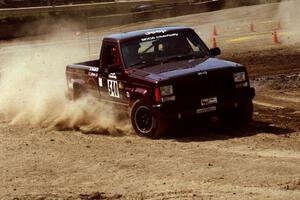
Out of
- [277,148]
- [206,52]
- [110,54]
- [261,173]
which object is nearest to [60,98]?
[110,54]

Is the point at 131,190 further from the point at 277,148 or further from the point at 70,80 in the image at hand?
the point at 70,80

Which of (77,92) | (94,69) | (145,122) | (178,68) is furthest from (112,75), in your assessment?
(77,92)

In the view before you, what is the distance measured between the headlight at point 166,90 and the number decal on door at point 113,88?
1.38 m

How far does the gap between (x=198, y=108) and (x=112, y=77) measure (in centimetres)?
194

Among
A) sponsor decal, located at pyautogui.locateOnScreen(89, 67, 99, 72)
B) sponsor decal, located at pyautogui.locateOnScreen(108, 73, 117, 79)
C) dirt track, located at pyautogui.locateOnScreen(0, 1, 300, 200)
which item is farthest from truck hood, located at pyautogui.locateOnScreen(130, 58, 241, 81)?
sponsor decal, located at pyautogui.locateOnScreen(89, 67, 99, 72)

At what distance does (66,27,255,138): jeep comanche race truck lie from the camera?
10.5 meters

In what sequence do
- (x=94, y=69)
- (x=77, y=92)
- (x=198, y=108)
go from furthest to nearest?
(x=77, y=92), (x=94, y=69), (x=198, y=108)

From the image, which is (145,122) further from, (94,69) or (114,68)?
(94,69)

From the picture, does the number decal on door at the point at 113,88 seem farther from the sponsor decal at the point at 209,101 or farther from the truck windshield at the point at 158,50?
the sponsor decal at the point at 209,101

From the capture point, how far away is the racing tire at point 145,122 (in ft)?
34.8

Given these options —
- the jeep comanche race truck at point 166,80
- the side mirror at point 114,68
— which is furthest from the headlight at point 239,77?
the side mirror at point 114,68

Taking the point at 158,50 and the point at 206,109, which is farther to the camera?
the point at 158,50

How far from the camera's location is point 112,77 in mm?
11695

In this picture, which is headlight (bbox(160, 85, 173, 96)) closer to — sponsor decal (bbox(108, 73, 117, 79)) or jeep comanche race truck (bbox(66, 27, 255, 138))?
jeep comanche race truck (bbox(66, 27, 255, 138))
